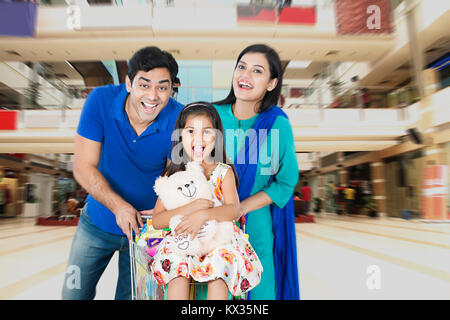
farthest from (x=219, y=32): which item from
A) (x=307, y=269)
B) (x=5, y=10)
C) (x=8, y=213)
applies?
(x=8, y=213)

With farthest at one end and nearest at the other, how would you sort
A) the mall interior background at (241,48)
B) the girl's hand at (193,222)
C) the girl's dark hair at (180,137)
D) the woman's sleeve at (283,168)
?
the mall interior background at (241,48) < the woman's sleeve at (283,168) < the girl's dark hair at (180,137) < the girl's hand at (193,222)

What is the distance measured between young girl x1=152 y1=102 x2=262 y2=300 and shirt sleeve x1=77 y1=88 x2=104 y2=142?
306 mm

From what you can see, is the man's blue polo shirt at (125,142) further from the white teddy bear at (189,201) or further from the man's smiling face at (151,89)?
the white teddy bear at (189,201)

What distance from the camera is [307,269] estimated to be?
274 centimetres

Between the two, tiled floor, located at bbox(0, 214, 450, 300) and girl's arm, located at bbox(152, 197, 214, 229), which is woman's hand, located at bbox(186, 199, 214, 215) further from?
tiled floor, located at bbox(0, 214, 450, 300)

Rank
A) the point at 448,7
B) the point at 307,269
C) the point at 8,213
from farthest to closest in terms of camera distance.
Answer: the point at 8,213 → the point at 448,7 → the point at 307,269

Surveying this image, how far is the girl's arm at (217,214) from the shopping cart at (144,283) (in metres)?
0.18

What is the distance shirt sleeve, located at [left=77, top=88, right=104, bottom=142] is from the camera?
971 mm

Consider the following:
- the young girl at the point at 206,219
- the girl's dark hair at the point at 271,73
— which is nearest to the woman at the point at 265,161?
the girl's dark hair at the point at 271,73

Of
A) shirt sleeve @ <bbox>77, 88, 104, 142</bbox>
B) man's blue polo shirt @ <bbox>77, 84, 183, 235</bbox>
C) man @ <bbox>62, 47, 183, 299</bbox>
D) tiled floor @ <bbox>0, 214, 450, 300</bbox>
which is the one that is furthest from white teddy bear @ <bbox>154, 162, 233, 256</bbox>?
tiled floor @ <bbox>0, 214, 450, 300</bbox>

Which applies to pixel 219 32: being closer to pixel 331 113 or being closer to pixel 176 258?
pixel 176 258

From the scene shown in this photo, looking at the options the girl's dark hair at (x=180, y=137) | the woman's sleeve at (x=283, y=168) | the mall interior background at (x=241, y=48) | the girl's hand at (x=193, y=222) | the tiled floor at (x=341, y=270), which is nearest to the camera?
the girl's hand at (x=193, y=222)

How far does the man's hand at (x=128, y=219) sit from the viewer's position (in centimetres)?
80
